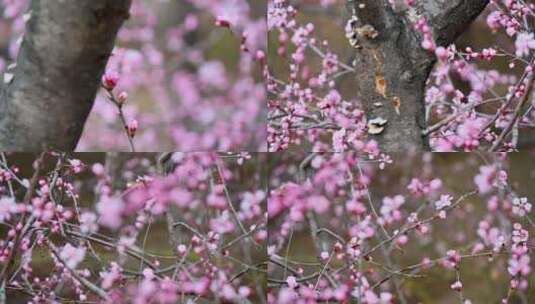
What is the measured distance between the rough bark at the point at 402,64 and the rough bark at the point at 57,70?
0.65 metres

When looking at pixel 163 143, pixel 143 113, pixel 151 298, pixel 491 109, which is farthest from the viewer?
pixel 143 113

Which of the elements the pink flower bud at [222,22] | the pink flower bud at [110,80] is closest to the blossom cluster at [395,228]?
the pink flower bud at [222,22]

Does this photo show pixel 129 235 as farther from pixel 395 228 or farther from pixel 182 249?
pixel 395 228

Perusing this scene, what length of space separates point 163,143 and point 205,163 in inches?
91.0

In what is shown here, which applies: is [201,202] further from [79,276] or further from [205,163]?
[79,276]

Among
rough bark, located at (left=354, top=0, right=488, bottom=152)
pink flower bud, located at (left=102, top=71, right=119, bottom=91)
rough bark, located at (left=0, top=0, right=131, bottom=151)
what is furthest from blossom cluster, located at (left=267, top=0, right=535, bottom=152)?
rough bark, located at (left=0, top=0, right=131, bottom=151)

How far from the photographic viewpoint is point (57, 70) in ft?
3.80

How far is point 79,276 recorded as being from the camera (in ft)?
5.34

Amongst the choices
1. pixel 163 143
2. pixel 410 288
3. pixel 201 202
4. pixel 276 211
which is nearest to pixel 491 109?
pixel 410 288

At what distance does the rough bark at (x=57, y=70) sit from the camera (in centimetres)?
112

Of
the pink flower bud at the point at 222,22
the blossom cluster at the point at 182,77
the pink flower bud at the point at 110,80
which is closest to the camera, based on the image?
the pink flower bud at the point at 110,80

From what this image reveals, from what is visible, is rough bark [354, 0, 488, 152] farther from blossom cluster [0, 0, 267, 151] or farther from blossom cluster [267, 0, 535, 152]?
blossom cluster [0, 0, 267, 151]

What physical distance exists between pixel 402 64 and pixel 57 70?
790 mm

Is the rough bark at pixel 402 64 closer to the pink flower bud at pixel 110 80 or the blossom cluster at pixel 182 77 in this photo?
the pink flower bud at pixel 110 80
